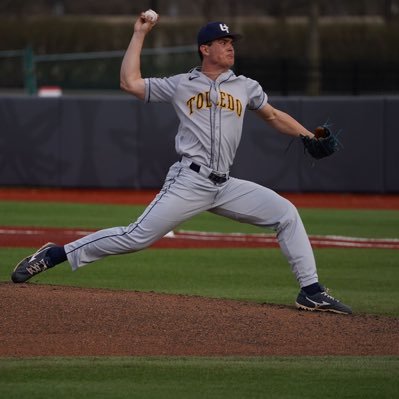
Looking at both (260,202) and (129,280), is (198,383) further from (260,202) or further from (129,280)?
(129,280)

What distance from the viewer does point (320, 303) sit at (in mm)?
7648

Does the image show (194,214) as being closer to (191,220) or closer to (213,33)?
(213,33)

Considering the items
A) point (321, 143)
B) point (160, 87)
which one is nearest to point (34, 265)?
point (160, 87)

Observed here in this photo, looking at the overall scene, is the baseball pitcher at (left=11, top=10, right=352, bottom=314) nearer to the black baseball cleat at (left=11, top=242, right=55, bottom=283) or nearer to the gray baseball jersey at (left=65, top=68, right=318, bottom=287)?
the gray baseball jersey at (left=65, top=68, right=318, bottom=287)

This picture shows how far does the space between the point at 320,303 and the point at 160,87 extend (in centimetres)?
189

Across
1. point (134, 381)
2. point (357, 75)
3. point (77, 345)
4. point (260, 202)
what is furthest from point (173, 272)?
point (357, 75)

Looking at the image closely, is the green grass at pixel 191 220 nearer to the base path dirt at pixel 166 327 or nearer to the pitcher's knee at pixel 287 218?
the base path dirt at pixel 166 327

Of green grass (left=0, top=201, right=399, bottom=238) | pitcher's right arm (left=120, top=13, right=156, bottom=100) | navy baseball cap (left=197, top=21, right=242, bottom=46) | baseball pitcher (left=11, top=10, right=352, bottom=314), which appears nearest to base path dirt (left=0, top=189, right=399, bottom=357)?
baseball pitcher (left=11, top=10, right=352, bottom=314)

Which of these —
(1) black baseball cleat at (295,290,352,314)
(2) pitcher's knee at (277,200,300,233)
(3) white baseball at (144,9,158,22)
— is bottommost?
(1) black baseball cleat at (295,290,352,314)

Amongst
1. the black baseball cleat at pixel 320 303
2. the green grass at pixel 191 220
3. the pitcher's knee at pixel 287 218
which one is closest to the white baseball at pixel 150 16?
the pitcher's knee at pixel 287 218

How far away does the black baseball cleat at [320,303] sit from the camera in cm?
764

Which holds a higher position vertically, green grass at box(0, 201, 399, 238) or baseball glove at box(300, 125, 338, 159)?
baseball glove at box(300, 125, 338, 159)

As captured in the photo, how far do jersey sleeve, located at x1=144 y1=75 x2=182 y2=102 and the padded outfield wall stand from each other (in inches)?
506

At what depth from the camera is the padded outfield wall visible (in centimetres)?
2028
